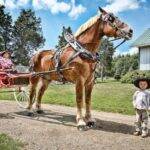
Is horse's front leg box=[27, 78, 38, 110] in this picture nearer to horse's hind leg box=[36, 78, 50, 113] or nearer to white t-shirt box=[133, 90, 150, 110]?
horse's hind leg box=[36, 78, 50, 113]

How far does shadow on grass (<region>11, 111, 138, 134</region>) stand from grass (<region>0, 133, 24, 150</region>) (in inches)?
114

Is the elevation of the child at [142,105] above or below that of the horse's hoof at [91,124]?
above

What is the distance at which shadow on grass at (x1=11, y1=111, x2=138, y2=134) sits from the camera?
470 inches

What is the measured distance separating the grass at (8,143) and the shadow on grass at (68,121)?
2.90 metres

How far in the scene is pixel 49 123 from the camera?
12648 millimetres

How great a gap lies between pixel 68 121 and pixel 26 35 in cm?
5772

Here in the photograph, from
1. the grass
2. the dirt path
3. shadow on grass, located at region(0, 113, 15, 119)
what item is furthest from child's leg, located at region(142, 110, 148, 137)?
shadow on grass, located at region(0, 113, 15, 119)

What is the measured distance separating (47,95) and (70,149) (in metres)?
12.4

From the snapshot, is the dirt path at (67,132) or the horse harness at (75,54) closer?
the dirt path at (67,132)

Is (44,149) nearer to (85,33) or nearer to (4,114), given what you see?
(85,33)

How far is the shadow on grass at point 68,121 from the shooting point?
11.9 metres

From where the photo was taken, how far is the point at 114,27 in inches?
455

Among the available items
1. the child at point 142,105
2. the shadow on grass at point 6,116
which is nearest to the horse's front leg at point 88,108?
the child at point 142,105

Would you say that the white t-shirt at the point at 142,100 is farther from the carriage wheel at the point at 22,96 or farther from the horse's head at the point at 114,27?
the carriage wheel at the point at 22,96
